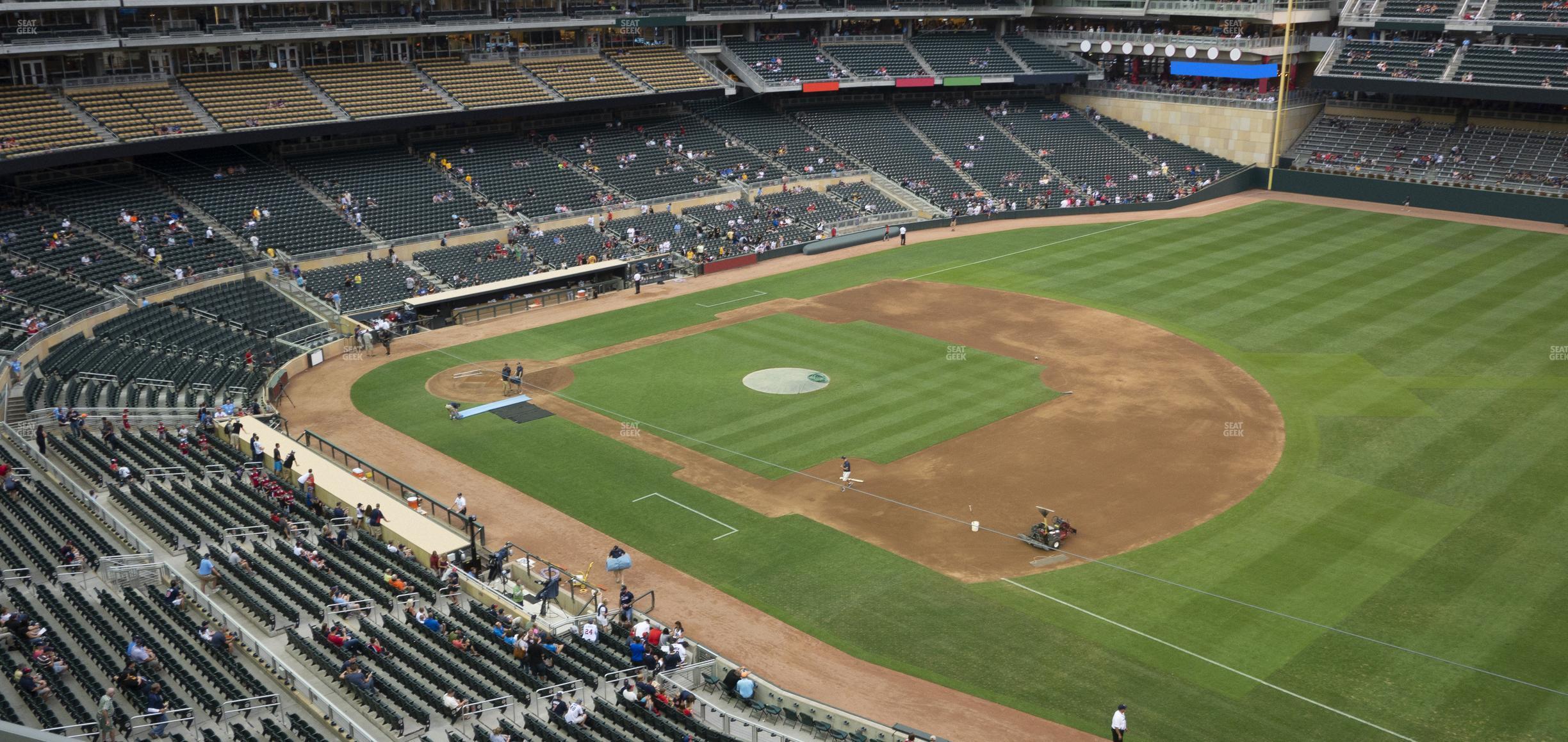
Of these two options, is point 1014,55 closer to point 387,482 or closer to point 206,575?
point 387,482

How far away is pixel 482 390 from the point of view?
1868 inches

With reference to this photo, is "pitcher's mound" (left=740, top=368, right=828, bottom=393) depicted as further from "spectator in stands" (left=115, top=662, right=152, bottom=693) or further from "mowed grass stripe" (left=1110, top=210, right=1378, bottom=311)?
"spectator in stands" (left=115, top=662, right=152, bottom=693)

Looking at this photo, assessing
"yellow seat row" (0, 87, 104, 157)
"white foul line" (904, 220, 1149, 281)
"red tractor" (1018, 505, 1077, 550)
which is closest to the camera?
"red tractor" (1018, 505, 1077, 550)

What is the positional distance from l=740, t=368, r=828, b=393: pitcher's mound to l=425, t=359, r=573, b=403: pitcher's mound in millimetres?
7691

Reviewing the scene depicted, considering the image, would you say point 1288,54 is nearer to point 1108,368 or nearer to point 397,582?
point 1108,368

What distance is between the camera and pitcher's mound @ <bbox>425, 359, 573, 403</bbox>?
47000 millimetres

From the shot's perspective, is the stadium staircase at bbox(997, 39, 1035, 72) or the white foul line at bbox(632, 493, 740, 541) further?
the stadium staircase at bbox(997, 39, 1035, 72)

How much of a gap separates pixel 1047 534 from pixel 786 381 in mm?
16667

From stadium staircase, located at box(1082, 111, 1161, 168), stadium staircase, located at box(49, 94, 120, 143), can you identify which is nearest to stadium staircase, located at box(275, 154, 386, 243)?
stadium staircase, located at box(49, 94, 120, 143)

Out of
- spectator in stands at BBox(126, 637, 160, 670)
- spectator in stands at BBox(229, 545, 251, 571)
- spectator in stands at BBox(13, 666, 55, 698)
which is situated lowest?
spectator in stands at BBox(229, 545, 251, 571)

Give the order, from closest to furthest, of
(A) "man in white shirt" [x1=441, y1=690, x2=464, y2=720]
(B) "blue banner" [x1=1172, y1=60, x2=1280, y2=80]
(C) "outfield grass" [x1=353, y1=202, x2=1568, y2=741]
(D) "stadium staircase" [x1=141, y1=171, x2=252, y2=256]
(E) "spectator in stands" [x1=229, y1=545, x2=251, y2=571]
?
1. (A) "man in white shirt" [x1=441, y1=690, x2=464, y2=720]
2. (C) "outfield grass" [x1=353, y1=202, x2=1568, y2=741]
3. (E) "spectator in stands" [x1=229, y1=545, x2=251, y2=571]
4. (D) "stadium staircase" [x1=141, y1=171, x2=252, y2=256]
5. (B) "blue banner" [x1=1172, y1=60, x2=1280, y2=80]

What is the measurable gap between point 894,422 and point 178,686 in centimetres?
2597

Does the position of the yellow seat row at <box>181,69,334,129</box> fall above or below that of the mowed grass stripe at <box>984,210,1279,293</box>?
above

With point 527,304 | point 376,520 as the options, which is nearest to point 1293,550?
point 376,520
